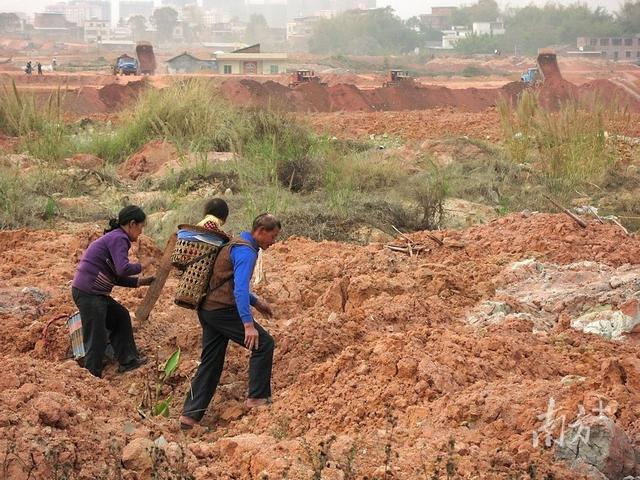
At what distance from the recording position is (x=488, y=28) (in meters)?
124

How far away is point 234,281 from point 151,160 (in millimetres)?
12643

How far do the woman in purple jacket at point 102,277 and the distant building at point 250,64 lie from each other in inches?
2027

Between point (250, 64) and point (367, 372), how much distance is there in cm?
5464

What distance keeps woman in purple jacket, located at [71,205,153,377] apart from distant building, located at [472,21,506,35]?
103777mm

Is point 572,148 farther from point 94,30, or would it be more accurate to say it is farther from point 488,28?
point 94,30

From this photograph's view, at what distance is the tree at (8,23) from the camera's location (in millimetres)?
139000

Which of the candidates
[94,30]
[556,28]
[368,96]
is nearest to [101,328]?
[368,96]

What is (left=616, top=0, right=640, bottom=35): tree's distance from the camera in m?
91.5

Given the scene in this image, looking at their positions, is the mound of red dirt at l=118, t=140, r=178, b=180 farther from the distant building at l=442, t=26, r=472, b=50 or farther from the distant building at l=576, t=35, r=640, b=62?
the distant building at l=442, t=26, r=472, b=50

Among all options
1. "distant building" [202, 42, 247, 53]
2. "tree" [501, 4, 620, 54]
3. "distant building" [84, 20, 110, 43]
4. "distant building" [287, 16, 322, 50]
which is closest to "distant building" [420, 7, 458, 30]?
"distant building" [287, 16, 322, 50]

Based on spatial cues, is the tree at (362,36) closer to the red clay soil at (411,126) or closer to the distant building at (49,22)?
the distant building at (49,22)

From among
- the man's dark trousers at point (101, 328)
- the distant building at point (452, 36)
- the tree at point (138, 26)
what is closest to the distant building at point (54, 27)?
the tree at point (138, 26)

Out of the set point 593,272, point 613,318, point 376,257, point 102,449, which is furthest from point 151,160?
point 102,449

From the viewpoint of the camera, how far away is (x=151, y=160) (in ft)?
62.7
